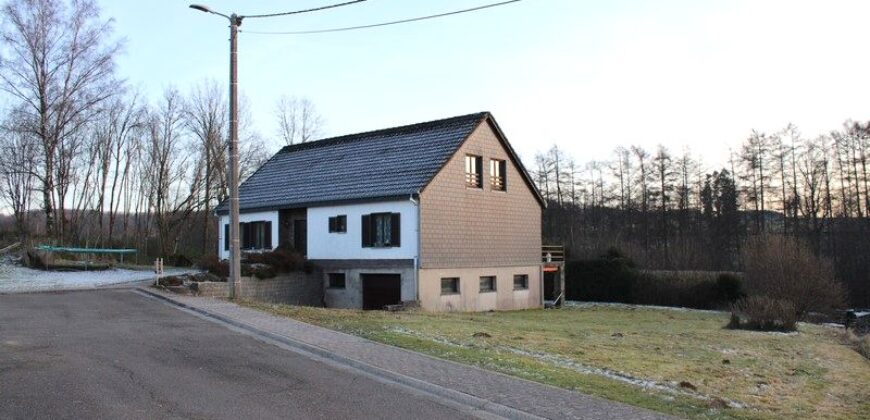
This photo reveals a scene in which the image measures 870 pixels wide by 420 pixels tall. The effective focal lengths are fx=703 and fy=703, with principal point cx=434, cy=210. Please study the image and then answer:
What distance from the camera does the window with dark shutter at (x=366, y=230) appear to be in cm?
2930

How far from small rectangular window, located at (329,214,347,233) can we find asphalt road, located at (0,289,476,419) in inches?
589

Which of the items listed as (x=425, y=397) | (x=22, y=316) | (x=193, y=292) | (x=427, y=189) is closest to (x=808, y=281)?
(x=427, y=189)

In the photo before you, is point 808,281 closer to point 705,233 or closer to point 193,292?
point 193,292

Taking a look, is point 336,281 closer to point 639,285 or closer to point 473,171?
point 473,171

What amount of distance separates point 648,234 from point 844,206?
1687 cm

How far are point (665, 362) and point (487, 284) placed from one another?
16976 mm

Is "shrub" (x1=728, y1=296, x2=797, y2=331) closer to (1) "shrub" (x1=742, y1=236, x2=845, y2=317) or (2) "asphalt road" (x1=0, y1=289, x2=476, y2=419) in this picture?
(1) "shrub" (x1=742, y1=236, x2=845, y2=317)

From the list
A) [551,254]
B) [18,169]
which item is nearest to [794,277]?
[551,254]

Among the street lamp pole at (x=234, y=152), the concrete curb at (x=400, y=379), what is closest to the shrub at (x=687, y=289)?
the street lamp pole at (x=234, y=152)

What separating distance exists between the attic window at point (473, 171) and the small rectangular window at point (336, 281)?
687 cm

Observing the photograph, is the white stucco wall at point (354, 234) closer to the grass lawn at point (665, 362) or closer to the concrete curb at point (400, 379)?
the grass lawn at point (665, 362)

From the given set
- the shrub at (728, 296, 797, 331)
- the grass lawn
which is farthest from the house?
the shrub at (728, 296, 797, 331)

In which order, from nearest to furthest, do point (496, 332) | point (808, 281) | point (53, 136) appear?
point (496, 332)
point (808, 281)
point (53, 136)

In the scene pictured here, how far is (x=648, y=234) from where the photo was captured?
2677 inches
